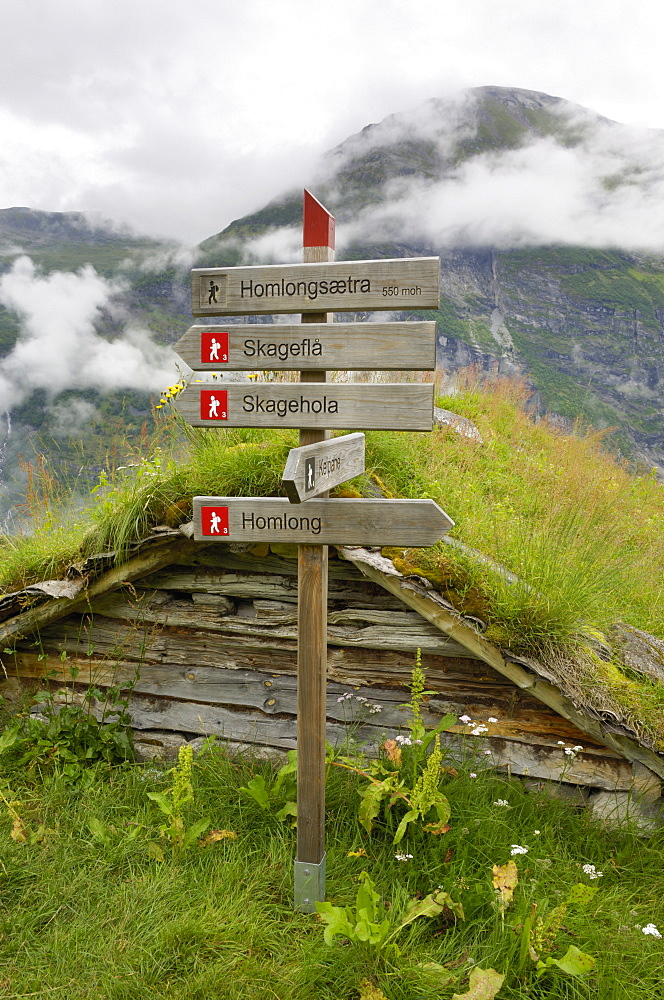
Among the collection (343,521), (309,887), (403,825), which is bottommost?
(309,887)

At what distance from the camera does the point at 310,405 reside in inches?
108

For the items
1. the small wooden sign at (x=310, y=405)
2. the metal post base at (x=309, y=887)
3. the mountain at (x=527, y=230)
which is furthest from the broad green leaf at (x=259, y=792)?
the mountain at (x=527, y=230)

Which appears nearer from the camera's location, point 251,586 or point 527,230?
point 251,586

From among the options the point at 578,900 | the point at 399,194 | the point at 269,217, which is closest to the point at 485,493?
the point at 578,900

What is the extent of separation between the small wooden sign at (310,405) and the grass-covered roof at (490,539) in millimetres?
1272

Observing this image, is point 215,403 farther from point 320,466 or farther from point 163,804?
point 163,804

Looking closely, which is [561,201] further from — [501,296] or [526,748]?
[526,748]

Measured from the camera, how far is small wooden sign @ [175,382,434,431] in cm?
266

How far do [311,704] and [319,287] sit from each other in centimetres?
192

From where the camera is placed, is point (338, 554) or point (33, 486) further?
point (33, 486)

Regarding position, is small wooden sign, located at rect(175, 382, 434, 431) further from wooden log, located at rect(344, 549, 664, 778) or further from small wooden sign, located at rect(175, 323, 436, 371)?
wooden log, located at rect(344, 549, 664, 778)

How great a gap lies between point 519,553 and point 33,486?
3.89 m

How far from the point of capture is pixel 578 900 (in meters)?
2.60

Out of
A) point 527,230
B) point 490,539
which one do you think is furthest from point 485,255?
point 490,539
